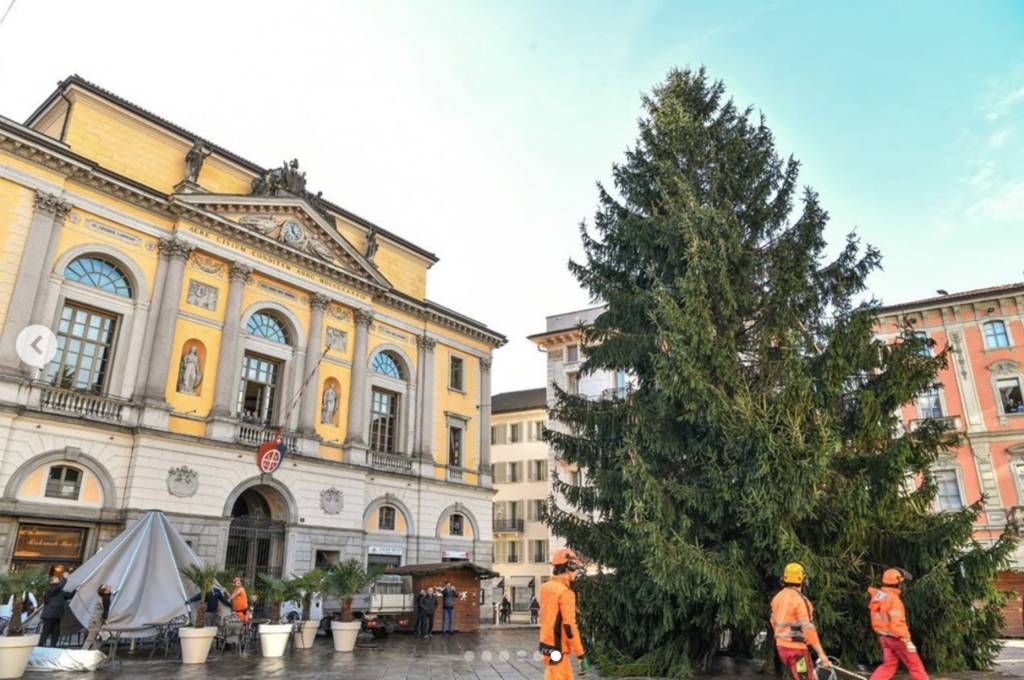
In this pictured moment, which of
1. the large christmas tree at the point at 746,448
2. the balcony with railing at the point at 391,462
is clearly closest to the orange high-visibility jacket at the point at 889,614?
the large christmas tree at the point at 746,448

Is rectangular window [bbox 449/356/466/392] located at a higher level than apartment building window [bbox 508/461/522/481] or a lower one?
higher

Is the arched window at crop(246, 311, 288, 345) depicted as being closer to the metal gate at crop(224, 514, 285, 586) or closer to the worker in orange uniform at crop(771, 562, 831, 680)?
the metal gate at crop(224, 514, 285, 586)

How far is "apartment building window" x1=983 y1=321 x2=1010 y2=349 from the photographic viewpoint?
28.8m

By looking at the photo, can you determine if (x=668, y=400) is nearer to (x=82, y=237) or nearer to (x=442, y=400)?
(x=82, y=237)

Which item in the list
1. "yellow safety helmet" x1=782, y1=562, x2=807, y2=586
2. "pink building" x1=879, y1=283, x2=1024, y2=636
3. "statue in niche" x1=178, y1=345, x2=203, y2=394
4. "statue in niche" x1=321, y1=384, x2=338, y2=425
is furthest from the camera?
"pink building" x1=879, y1=283, x2=1024, y2=636

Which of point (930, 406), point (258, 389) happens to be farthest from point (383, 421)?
point (930, 406)

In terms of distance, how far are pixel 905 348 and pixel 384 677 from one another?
1018 cm

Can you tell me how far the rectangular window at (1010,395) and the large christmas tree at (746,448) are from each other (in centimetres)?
2081

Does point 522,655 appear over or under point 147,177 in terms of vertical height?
under

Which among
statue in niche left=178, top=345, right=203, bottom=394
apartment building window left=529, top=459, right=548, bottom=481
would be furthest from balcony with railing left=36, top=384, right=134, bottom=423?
apartment building window left=529, top=459, right=548, bottom=481

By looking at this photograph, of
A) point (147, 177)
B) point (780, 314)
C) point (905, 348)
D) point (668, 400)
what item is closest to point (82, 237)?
point (147, 177)

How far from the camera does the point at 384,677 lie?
38.8 feet

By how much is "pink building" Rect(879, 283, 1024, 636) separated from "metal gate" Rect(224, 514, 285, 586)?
23914 millimetres

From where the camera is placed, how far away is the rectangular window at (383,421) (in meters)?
28.9
